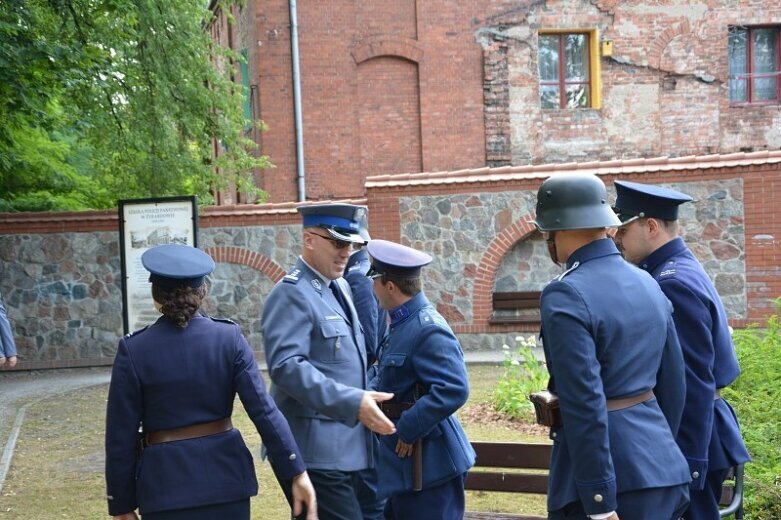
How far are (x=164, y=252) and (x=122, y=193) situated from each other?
1444cm

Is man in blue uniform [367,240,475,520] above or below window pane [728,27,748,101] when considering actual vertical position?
Answer: below

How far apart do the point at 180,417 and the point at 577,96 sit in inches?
819

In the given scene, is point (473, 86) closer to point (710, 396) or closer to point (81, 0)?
point (81, 0)

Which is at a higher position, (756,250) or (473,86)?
(473,86)

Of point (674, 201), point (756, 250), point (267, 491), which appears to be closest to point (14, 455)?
point (267, 491)

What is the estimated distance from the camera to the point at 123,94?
16.0 metres

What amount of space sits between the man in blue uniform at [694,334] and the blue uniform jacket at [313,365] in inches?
55.0

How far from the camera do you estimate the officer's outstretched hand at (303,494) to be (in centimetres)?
410

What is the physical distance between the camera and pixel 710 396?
4156 mm

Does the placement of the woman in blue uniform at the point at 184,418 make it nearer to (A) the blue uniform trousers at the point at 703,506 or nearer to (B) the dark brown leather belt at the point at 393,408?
(B) the dark brown leather belt at the point at 393,408

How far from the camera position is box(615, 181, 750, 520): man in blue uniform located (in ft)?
13.6

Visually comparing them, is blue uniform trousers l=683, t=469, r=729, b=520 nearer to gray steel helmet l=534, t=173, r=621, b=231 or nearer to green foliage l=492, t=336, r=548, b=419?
gray steel helmet l=534, t=173, r=621, b=231

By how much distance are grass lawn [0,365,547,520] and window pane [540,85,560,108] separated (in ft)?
36.4

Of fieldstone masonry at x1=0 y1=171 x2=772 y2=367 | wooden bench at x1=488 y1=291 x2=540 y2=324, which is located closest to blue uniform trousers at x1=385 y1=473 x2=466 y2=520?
fieldstone masonry at x1=0 y1=171 x2=772 y2=367
